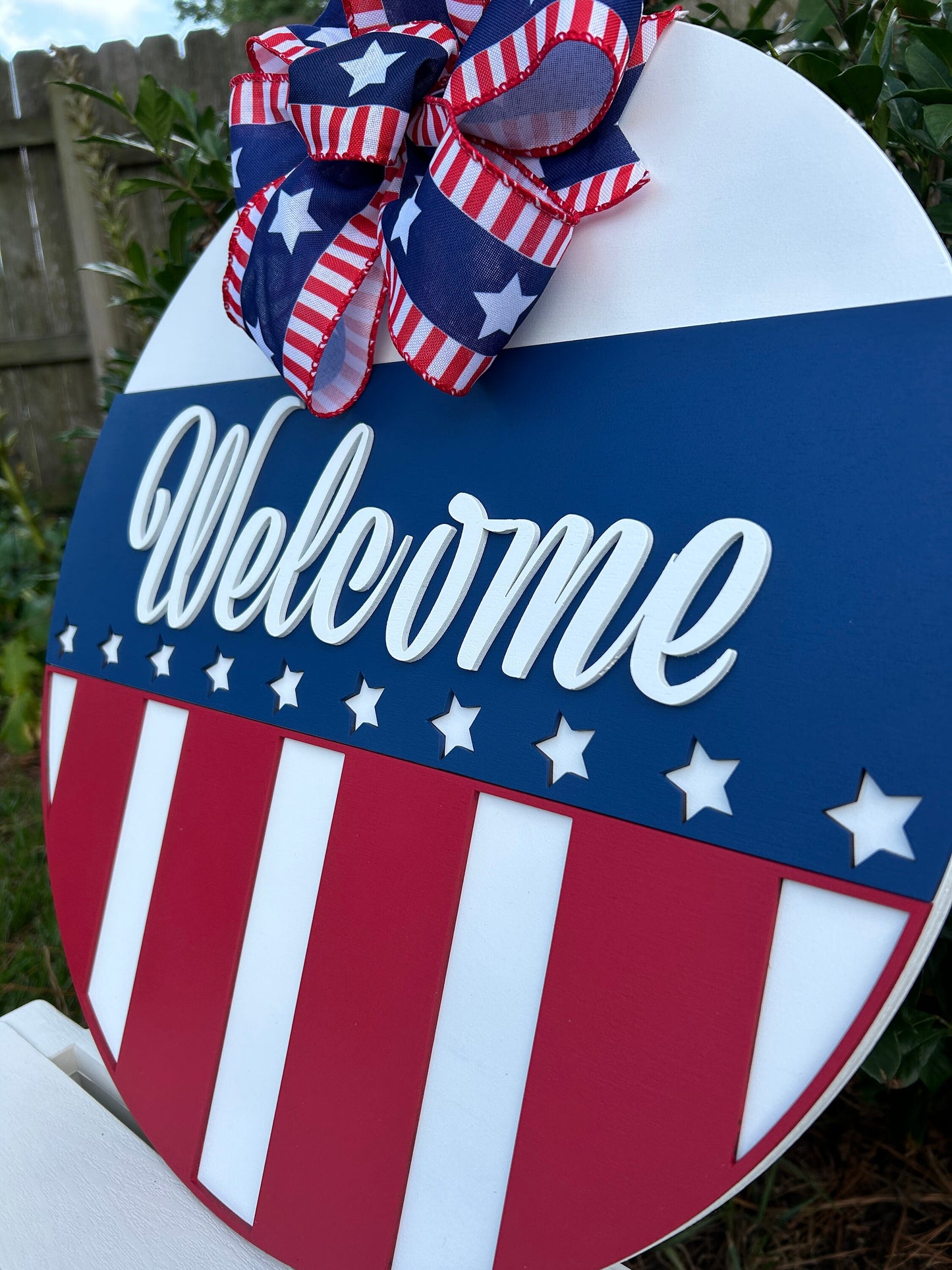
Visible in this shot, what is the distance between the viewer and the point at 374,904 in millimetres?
840

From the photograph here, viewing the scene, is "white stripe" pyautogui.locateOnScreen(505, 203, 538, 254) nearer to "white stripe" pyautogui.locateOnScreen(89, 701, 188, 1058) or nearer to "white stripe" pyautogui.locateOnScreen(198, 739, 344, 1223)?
"white stripe" pyautogui.locateOnScreen(198, 739, 344, 1223)

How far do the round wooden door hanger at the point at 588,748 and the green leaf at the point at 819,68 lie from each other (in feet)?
0.45

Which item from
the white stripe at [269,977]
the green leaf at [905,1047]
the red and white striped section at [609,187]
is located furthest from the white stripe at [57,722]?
the green leaf at [905,1047]

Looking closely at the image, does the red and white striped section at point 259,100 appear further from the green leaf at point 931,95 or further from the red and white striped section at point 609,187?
the green leaf at point 931,95

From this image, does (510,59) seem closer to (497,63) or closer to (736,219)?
(497,63)

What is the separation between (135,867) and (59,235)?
3302mm

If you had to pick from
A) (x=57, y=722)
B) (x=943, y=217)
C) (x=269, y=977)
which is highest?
(x=943, y=217)

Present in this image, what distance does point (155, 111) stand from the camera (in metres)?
1.42

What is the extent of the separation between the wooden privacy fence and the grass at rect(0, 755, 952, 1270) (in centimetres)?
320

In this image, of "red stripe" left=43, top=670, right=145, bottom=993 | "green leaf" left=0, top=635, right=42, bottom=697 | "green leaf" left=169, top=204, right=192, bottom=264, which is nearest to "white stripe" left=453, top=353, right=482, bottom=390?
"red stripe" left=43, top=670, right=145, bottom=993

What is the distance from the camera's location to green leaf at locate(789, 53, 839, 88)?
814 millimetres

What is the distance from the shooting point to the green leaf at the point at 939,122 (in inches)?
29.1

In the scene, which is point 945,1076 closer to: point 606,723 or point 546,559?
point 606,723

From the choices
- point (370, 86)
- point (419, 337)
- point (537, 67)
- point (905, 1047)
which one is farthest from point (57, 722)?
point (905, 1047)
